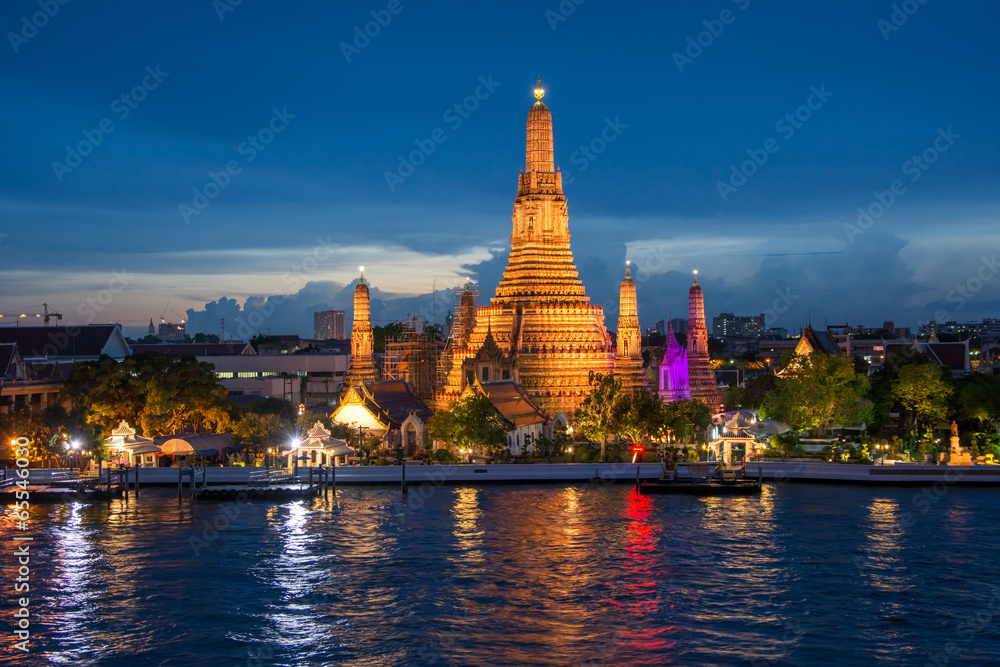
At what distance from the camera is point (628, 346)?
8044 cm

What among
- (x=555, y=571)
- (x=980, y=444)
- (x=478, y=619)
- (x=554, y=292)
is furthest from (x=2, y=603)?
(x=980, y=444)

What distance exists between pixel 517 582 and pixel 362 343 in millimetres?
47035

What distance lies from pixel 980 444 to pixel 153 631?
180 ft

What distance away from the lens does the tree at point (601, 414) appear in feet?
223

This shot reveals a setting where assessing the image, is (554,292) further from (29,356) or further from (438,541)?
(29,356)

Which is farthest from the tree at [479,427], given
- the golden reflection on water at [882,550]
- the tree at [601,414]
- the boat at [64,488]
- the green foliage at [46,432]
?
the golden reflection on water at [882,550]

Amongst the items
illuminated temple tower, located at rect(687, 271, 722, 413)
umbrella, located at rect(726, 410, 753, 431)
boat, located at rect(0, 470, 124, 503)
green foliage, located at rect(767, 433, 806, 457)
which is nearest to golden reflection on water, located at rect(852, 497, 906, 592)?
green foliage, located at rect(767, 433, 806, 457)

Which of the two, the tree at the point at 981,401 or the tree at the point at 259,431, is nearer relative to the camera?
the tree at the point at 259,431

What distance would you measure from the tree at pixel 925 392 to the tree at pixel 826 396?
3419 mm

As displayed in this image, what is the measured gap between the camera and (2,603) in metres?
37.6

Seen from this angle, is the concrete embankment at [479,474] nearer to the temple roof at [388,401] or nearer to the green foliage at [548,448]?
the green foliage at [548,448]

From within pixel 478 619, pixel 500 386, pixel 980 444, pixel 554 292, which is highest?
pixel 554 292

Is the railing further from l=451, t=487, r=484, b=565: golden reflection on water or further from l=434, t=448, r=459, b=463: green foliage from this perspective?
l=451, t=487, r=484, b=565: golden reflection on water

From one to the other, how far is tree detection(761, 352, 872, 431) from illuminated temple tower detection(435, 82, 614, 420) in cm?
1447
